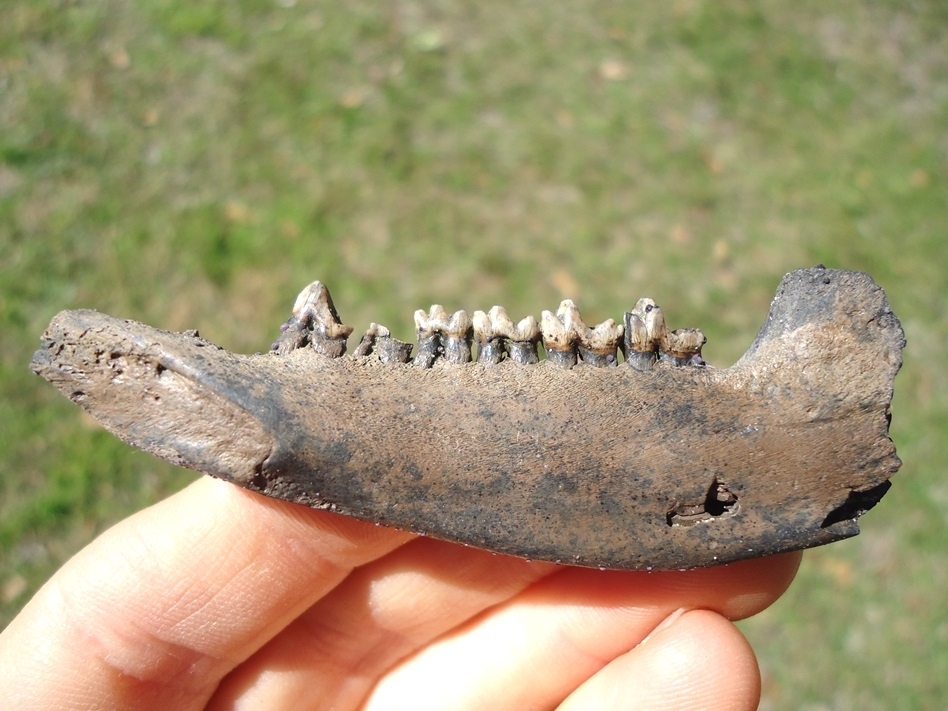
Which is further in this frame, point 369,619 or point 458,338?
point 369,619

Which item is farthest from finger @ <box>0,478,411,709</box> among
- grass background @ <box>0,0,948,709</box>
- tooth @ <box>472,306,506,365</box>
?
grass background @ <box>0,0,948,709</box>

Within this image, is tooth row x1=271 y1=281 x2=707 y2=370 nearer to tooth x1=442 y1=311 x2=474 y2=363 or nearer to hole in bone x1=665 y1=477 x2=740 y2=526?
tooth x1=442 y1=311 x2=474 y2=363

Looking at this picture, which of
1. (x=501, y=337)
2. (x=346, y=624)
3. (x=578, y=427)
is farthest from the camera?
(x=346, y=624)

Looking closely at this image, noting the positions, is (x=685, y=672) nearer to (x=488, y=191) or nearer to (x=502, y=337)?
(x=502, y=337)

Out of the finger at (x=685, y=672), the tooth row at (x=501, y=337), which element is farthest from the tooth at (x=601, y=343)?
the finger at (x=685, y=672)

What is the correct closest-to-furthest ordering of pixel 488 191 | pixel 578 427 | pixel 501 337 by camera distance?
pixel 578 427 < pixel 501 337 < pixel 488 191

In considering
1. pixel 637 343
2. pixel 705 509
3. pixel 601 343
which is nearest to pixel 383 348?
pixel 601 343

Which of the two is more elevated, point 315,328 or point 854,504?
point 315,328
